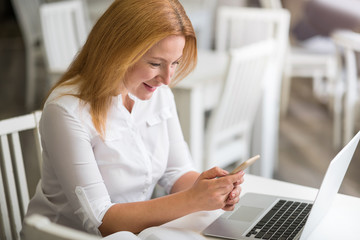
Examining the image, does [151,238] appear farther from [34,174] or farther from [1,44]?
[1,44]

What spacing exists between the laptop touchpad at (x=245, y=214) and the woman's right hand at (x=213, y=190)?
68 millimetres

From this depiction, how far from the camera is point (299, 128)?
148 inches

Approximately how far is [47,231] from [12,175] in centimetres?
71

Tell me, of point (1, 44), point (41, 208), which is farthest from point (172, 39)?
point (1, 44)

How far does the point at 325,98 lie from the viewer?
4.36 m

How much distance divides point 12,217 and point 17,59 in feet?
14.4

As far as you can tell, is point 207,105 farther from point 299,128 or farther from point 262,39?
point 299,128

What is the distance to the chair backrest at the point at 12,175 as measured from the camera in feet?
4.57

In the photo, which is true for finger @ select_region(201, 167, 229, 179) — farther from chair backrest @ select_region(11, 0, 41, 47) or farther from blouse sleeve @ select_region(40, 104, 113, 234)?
chair backrest @ select_region(11, 0, 41, 47)

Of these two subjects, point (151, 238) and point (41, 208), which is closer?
point (151, 238)

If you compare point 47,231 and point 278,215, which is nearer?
point 47,231

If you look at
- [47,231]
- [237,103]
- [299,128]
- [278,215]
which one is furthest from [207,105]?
[47,231]

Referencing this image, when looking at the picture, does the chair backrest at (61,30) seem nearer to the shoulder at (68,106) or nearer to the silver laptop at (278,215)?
the shoulder at (68,106)

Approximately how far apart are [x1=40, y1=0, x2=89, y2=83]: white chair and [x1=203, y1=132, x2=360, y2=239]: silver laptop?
76.5 inches
